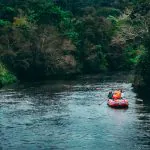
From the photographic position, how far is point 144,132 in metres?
51.6

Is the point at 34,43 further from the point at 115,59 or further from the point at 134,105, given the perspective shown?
the point at 134,105

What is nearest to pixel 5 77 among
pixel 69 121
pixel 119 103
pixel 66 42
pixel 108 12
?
pixel 66 42

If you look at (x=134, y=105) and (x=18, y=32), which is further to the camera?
(x=18, y=32)

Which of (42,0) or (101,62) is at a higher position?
(42,0)

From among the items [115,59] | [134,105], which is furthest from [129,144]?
[115,59]

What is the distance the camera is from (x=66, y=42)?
110 metres

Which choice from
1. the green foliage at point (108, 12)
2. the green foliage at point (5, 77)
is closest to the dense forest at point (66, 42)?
the green foliage at point (5, 77)

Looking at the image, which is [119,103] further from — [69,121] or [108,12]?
[108,12]

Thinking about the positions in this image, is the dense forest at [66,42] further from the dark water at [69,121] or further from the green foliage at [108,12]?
the dark water at [69,121]

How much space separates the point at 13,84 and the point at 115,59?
38.1 meters

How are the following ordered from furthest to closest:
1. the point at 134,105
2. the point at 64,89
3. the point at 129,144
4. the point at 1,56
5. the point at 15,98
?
the point at 1,56
the point at 64,89
the point at 15,98
the point at 134,105
the point at 129,144

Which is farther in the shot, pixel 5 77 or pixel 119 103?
pixel 5 77

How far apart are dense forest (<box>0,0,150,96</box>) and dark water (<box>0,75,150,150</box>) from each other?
11.0 m

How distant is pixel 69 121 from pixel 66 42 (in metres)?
53.9
